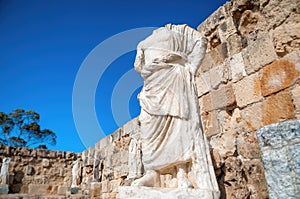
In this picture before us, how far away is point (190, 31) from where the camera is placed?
2801 millimetres

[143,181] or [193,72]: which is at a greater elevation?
[193,72]

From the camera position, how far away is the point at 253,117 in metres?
2.76

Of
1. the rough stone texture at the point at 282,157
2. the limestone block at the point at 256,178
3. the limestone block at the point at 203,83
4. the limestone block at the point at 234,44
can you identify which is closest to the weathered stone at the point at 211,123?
the limestone block at the point at 203,83

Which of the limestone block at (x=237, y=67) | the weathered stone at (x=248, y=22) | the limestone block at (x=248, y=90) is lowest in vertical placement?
the limestone block at (x=248, y=90)

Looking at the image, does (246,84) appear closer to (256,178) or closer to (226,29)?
(226,29)

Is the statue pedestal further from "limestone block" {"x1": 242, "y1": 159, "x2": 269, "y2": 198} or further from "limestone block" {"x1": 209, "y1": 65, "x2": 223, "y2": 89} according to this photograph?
"limestone block" {"x1": 209, "y1": 65, "x2": 223, "y2": 89}

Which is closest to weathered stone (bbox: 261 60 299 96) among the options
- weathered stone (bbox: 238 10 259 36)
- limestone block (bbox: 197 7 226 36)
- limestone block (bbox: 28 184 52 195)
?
weathered stone (bbox: 238 10 259 36)

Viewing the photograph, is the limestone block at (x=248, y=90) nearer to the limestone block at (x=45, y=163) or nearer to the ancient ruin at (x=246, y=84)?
the ancient ruin at (x=246, y=84)

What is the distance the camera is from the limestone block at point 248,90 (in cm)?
278

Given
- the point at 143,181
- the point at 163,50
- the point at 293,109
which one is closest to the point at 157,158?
the point at 143,181

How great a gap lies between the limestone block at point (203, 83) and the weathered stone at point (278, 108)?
3.11ft

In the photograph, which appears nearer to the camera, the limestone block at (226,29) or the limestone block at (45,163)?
the limestone block at (226,29)

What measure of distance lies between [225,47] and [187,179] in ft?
6.24

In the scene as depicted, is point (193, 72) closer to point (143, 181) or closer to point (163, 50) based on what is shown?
point (163, 50)
